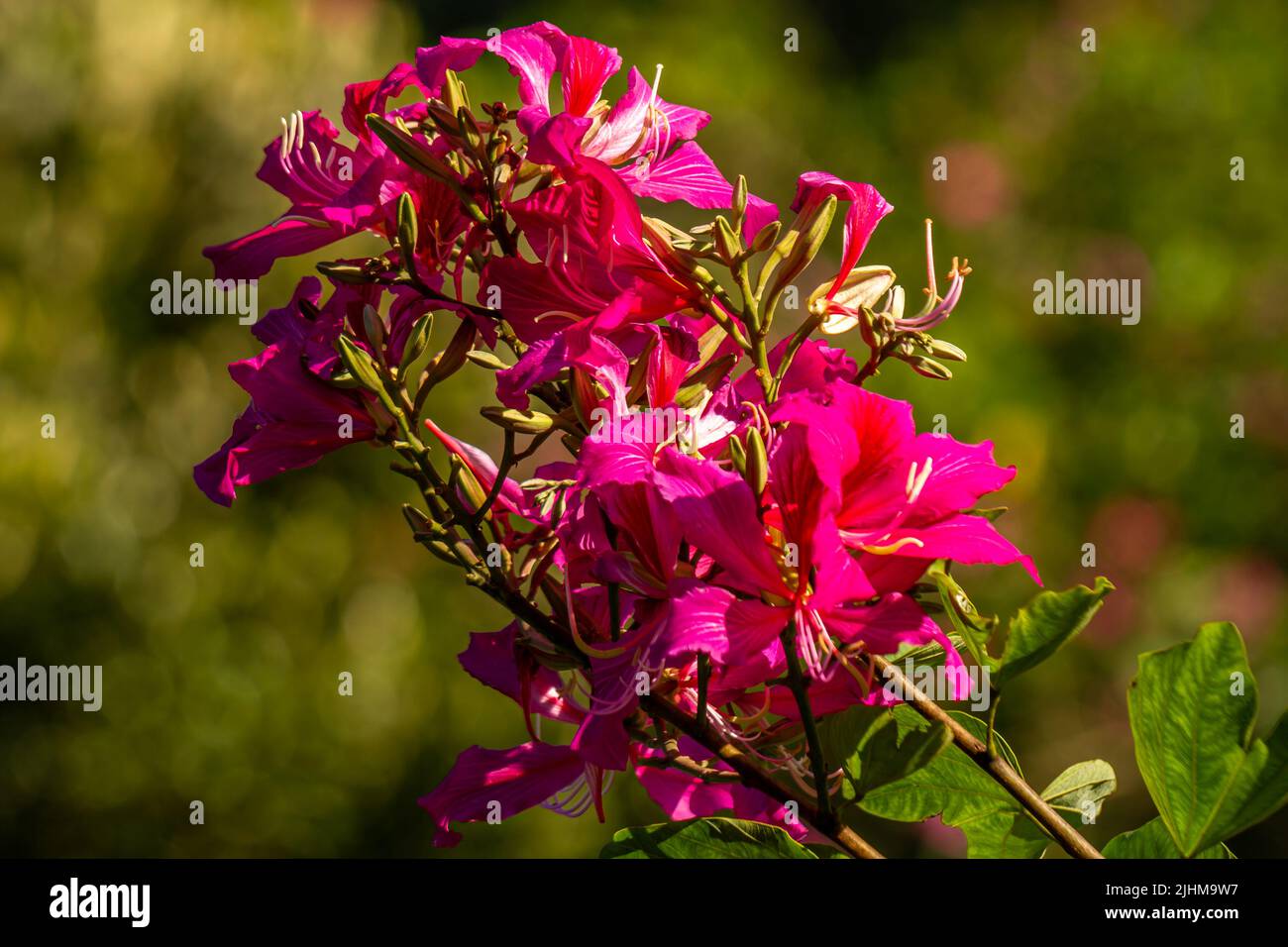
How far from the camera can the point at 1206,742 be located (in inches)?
21.5

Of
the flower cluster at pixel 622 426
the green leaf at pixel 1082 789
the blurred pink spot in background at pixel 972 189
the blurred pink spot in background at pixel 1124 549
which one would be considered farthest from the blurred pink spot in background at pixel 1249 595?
the flower cluster at pixel 622 426

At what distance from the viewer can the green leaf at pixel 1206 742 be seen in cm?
53

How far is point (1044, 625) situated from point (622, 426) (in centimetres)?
18

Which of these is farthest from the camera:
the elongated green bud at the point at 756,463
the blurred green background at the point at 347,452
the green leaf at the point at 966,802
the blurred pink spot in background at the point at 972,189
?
the blurred pink spot in background at the point at 972,189

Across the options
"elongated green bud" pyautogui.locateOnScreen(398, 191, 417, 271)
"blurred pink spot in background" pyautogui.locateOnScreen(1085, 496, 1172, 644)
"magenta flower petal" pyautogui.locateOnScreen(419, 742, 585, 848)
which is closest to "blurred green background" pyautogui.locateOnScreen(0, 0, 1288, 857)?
"blurred pink spot in background" pyautogui.locateOnScreen(1085, 496, 1172, 644)

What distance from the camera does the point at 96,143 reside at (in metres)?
2.18

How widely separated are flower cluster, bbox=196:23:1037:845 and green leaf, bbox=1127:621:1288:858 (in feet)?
0.30

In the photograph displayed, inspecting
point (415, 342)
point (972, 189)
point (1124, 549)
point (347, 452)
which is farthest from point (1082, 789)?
point (972, 189)

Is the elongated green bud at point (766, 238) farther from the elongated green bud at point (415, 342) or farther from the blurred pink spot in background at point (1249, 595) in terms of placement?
the blurred pink spot in background at point (1249, 595)

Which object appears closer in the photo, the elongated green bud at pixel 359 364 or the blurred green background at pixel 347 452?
the elongated green bud at pixel 359 364

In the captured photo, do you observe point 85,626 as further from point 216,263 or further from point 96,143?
point 216,263

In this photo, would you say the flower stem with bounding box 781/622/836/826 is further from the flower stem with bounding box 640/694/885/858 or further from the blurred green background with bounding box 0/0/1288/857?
the blurred green background with bounding box 0/0/1288/857

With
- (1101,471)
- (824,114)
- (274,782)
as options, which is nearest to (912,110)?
(824,114)

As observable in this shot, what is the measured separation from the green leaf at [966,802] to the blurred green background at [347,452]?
1.43 m
